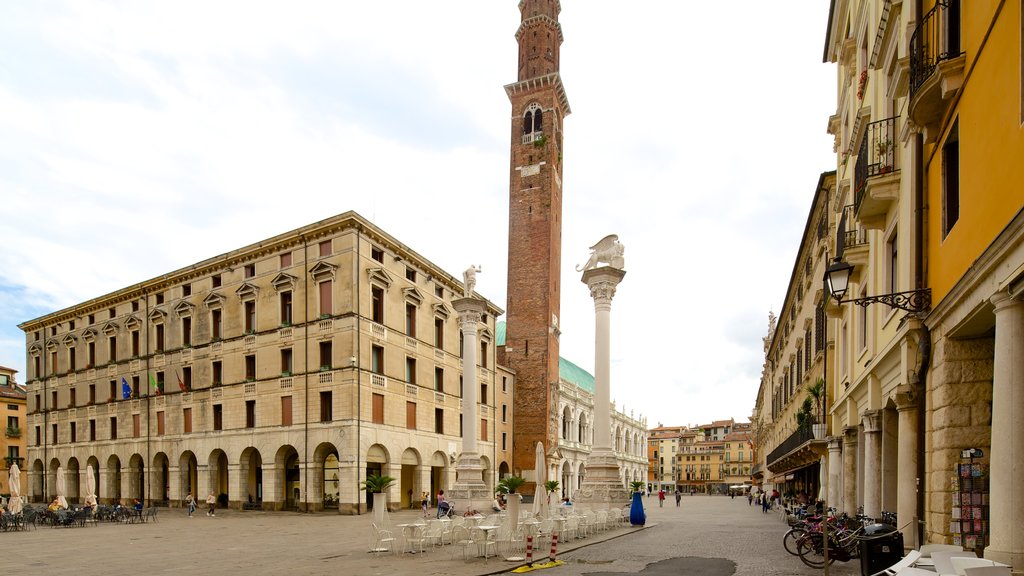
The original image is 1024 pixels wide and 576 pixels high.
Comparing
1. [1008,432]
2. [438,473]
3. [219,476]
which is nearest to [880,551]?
[1008,432]

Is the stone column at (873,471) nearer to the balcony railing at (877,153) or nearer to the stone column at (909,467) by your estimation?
the stone column at (909,467)

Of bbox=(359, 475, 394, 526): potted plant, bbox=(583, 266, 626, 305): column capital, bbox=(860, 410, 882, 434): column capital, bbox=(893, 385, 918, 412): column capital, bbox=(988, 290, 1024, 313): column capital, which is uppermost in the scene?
bbox=(583, 266, 626, 305): column capital

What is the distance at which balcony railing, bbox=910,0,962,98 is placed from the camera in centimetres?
929

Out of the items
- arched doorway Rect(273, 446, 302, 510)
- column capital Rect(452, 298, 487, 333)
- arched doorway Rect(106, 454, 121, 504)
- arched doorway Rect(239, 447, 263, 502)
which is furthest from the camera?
arched doorway Rect(106, 454, 121, 504)

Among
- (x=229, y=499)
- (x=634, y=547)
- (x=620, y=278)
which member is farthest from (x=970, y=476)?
(x=229, y=499)

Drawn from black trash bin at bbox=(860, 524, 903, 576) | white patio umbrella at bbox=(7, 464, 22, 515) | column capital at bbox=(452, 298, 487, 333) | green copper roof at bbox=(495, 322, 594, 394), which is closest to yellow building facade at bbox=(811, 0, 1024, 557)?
black trash bin at bbox=(860, 524, 903, 576)

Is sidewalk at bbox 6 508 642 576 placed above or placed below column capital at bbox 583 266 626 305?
below

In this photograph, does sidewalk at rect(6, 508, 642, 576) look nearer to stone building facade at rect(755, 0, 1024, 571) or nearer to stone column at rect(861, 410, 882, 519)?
stone column at rect(861, 410, 882, 519)

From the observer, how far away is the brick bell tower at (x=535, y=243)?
57.7 meters

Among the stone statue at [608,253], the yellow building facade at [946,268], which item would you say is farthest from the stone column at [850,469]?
the stone statue at [608,253]

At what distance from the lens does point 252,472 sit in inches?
1679

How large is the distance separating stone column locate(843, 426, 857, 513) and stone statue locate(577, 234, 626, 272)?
12.7 metres

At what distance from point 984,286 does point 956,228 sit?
163cm

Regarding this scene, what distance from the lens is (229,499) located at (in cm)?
4212
